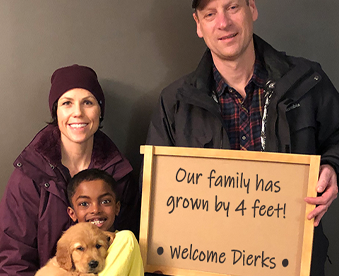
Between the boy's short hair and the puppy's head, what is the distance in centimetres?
25

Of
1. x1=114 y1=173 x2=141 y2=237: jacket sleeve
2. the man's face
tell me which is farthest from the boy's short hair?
the man's face

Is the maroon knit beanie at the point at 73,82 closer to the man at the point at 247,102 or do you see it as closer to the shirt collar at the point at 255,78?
the man at the point at 247,102

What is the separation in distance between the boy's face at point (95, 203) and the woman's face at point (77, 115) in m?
0.22

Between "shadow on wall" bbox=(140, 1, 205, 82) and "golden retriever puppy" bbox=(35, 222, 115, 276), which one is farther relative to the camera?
"shadow on wall" bbox=(140, 1, 205, 82)

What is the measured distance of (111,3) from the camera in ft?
5.60

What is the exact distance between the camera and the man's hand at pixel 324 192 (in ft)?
3.47

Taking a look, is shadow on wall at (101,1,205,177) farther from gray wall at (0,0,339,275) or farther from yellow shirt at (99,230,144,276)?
yellow shirt at (99,230,144,276)

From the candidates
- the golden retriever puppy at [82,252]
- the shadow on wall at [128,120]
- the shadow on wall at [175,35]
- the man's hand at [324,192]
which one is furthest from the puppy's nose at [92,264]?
the shadow on wall at [175,35]

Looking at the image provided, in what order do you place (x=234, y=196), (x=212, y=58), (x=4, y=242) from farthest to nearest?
(x=212, y=58) < (x=4, y=242) < (x=234, y=196)

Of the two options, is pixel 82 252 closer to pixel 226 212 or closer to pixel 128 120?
pixel 226 212

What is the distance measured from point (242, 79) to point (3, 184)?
51.3 inches

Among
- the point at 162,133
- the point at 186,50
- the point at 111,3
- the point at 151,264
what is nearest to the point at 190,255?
Answer: the point at 151,264

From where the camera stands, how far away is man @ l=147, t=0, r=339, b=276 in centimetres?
134

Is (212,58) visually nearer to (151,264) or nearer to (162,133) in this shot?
(162,133)
